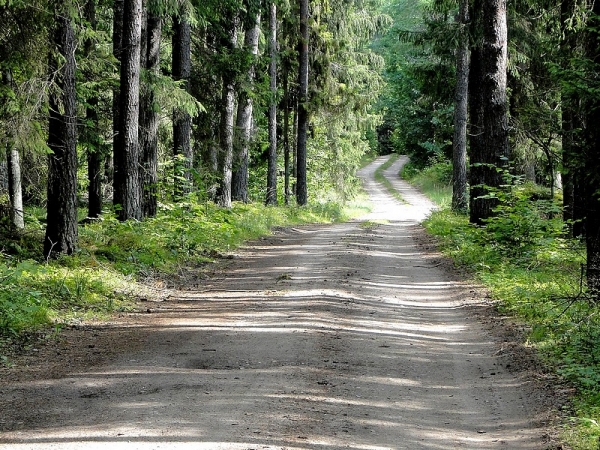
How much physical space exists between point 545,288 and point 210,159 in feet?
49.0

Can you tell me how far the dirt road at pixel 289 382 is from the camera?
5.30 meters

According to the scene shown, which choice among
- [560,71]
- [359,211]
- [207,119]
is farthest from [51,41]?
[359,211]

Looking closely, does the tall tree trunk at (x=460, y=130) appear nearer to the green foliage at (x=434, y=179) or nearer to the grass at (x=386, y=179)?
the green foliage at (x=434, y=179)

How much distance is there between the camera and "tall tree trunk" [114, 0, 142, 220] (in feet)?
48.3

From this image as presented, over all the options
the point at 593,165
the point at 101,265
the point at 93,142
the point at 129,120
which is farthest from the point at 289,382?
the point at 93,142

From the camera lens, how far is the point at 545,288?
10750 millimetres

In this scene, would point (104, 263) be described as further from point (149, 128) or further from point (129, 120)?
point (149, 128)

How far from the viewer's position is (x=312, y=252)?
55.1ft

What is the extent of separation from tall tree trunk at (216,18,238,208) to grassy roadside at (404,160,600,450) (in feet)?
25.3

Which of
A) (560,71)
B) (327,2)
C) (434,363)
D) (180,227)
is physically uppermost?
(327,2)

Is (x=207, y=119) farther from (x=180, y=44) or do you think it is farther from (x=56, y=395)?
(x=56, y=395)

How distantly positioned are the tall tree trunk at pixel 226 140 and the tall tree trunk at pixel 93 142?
3781mm

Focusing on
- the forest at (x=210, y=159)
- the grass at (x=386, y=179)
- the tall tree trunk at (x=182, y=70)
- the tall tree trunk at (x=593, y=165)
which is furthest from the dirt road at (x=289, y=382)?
the grass at (x=386, y=179)

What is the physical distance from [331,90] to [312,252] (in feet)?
64.3
